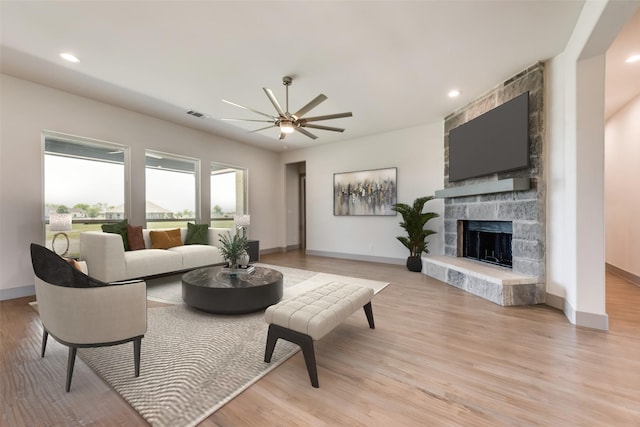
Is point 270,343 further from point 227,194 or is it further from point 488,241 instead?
point 227,194

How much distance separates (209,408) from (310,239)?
5813 mm

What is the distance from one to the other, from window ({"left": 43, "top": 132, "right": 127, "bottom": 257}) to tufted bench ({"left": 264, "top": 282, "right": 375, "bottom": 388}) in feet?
13.6

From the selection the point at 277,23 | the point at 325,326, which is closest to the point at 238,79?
the point at 277,23

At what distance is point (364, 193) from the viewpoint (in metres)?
6.28

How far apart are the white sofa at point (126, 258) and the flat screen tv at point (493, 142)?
485 centimetres

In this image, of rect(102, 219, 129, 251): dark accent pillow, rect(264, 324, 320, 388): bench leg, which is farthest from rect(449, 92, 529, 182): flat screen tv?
rect(102, 219, 129, 251): dark accent pillow

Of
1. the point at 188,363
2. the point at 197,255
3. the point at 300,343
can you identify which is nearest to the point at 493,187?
the point at 300,343

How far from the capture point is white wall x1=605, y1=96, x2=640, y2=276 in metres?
4.02

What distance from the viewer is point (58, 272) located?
5.64 feet

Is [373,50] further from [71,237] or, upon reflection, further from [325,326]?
[71,237]

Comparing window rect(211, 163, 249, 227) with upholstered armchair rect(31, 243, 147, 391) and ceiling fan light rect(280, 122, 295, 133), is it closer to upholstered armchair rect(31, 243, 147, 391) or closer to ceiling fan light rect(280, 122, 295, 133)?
ceiling fan light rect(280, 122, 295, 133)

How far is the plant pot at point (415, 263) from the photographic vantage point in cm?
501

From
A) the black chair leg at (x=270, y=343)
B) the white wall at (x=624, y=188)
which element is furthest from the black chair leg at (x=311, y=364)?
the white wall at (x=624, y=188)

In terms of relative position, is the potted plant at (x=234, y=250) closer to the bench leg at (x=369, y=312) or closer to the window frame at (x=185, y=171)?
the bench leg at (x=369, y=312)
